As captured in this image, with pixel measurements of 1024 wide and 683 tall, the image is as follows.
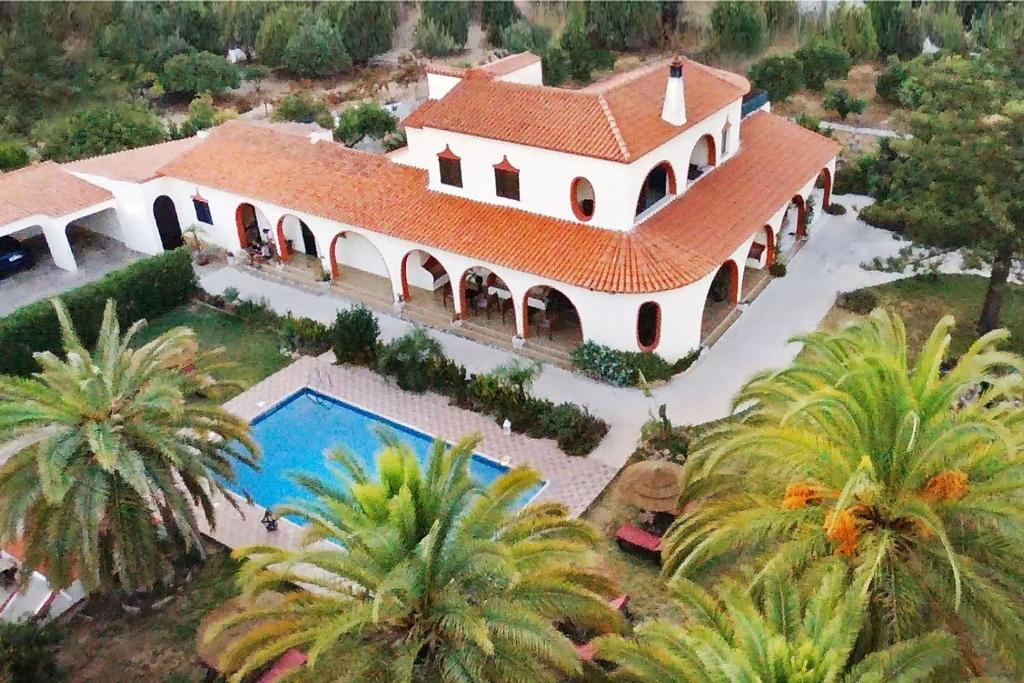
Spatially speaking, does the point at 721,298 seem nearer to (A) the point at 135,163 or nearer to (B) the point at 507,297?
(B) the point at 507,297

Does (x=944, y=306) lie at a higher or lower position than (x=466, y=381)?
lower

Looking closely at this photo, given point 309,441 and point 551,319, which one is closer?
point 309,441

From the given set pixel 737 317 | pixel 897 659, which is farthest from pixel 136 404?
pixel 737 317

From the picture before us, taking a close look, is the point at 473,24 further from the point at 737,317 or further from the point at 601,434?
the point at 601,434

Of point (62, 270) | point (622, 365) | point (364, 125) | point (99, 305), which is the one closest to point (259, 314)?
point (99, 305)

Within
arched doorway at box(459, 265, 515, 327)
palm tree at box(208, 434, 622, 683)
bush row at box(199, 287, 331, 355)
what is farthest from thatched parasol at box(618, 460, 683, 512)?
bush row at box(199, 287, 331, 355)

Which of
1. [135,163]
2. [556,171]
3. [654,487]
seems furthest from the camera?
[135,163]
